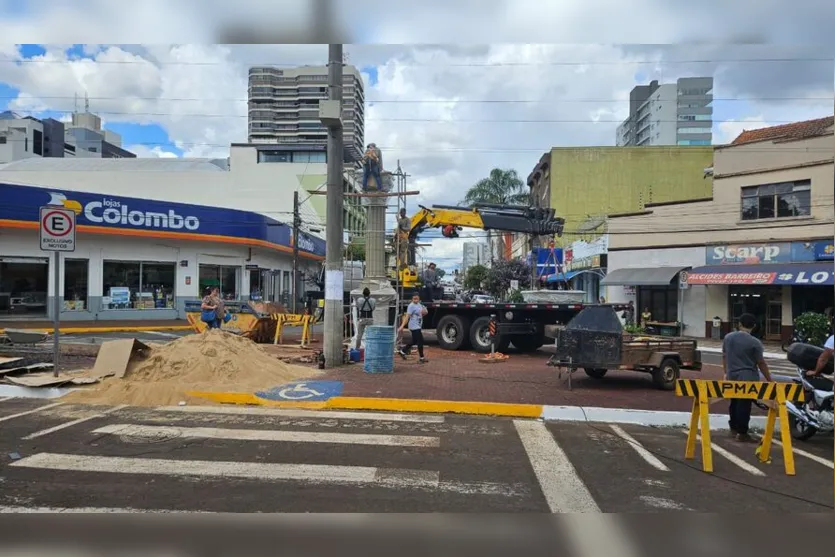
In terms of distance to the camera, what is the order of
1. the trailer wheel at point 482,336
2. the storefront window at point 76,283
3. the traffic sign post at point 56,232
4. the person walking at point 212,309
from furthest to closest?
the storefront window at point 76,283, the trailer wheel at point 482,336, the person walking at point 212,309, the traffic sign post at point 56,232

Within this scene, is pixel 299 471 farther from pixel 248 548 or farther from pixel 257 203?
pixel 257 203

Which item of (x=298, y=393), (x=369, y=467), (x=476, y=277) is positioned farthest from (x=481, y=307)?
(x=476, y=277)

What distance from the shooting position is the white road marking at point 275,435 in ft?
23.6

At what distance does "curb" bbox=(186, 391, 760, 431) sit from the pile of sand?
517 mm

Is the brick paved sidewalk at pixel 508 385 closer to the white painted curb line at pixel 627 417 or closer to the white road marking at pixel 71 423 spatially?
the white painted curb line at pixel 627 417

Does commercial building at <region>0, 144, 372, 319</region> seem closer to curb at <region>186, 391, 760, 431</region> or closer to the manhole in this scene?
curb at <region>186, 391, 760, 431</region>

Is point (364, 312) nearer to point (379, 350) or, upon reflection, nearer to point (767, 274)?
point (379, 350)

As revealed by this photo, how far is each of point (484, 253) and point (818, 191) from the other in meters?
113

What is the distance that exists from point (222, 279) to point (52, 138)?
68.5 m

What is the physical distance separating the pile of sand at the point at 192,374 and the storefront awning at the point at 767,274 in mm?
19090

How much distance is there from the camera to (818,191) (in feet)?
75.8

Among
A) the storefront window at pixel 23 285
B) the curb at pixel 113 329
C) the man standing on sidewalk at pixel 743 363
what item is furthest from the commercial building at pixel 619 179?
the man standing on sidewalk at pixel 743 363

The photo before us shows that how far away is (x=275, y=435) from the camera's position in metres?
7.46

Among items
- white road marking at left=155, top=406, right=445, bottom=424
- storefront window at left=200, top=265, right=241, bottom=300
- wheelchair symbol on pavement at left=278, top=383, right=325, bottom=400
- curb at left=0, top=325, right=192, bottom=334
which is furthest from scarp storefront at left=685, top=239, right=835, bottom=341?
storefront window at left=200, top=265, right=241, bottom=300
